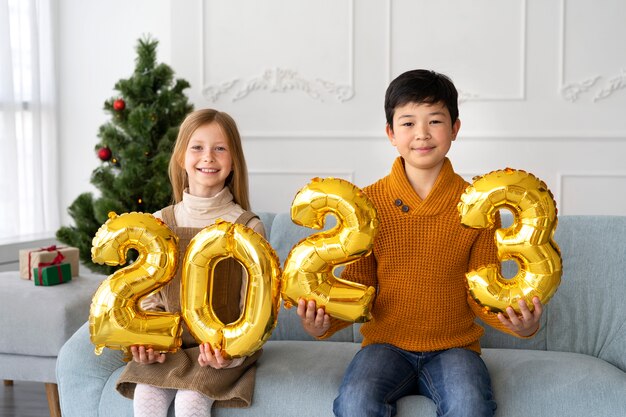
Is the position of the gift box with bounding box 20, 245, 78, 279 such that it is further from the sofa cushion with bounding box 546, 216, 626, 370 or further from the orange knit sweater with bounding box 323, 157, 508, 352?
the sofa cushion with bounding box 546, 216, 626, 370

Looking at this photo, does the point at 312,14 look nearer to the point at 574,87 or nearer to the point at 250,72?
the point at 250,72

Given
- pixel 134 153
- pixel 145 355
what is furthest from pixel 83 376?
pixel 134 153

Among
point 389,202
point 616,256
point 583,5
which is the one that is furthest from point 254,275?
point 583,5

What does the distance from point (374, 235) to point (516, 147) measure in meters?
2.80

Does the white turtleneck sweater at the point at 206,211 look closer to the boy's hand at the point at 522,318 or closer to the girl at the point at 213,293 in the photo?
the girl at the point at 213,293

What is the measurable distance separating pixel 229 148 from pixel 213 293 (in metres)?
0.39

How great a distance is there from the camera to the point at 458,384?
157 centimetres

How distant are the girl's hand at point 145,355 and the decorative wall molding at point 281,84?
9.11 ft

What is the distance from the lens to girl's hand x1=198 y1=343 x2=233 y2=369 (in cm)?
162

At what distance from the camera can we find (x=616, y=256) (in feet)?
6.79

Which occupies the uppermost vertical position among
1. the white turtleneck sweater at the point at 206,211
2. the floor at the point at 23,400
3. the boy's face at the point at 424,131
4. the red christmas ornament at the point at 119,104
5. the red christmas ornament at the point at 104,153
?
the red christmas ornament at the point at 119,104

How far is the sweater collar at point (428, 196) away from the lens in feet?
5.83

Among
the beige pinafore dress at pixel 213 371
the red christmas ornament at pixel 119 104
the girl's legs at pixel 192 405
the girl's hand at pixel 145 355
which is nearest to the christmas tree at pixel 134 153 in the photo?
the red christmas ornament at pixel 119 104

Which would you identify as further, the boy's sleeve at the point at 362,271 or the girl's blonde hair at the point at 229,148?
the girl's blonde hair at the point at 229,148
